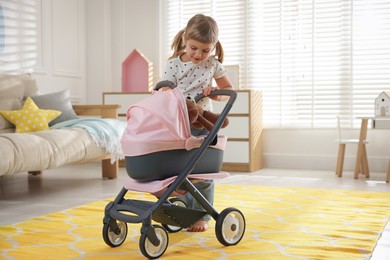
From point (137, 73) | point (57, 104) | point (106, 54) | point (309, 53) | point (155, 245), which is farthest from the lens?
point (106, 54)

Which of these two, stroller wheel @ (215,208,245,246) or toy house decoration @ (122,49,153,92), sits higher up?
toy house decoration @ (122,49,153,92)

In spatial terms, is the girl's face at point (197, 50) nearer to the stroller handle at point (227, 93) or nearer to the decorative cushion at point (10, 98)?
the stroller handle at point (227, 93)

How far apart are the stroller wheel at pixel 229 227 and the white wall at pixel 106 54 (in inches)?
116

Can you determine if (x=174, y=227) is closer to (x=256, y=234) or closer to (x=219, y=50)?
(x=256, y=234)

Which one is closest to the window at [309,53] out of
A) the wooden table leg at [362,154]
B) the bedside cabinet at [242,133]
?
the bedside cabinet at [242,133]

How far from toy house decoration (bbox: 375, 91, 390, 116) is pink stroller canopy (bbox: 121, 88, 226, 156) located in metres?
2.74

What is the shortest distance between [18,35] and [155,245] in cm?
Result: 345

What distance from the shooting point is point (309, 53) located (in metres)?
4.88

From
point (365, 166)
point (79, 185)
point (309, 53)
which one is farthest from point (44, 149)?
point (309, 53)

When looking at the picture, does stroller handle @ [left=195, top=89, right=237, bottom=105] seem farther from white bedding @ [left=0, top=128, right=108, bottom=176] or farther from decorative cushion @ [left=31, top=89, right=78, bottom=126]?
decorative cushion @ [left=31, top=89, right=78, bottom=126]

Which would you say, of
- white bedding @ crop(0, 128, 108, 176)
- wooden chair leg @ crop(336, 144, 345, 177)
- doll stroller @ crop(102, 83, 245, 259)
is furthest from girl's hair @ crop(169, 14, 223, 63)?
wooden chair leg @ crop(336, 144, 345, 177)

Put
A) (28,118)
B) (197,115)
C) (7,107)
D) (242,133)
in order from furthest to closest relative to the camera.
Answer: (242,133) < (7,107) < (28,118) < (197,115)

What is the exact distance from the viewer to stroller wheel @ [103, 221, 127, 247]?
A: 6.48 ft

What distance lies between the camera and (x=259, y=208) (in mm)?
2832
